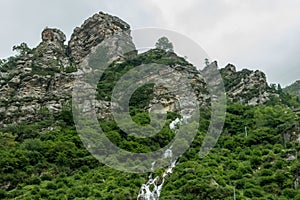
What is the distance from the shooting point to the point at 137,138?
44.6m

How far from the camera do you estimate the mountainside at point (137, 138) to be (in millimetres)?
30984

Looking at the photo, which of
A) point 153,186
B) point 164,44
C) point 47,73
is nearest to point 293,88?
point 164,44

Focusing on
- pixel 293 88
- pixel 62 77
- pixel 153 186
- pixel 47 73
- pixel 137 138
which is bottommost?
pixel 153 186

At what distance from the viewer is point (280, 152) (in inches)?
1474

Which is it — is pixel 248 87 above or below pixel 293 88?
below

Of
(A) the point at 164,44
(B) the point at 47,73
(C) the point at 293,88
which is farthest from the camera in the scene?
(C) the point at 293,88

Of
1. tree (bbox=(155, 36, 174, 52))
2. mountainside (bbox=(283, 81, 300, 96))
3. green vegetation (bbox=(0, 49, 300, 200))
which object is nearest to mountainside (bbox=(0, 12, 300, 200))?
green vegetation (bbox=(0, 49, 300, 200))

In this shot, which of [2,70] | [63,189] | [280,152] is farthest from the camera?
[2,70]

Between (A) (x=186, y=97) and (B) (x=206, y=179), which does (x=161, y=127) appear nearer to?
(A) (x=186, y=97)

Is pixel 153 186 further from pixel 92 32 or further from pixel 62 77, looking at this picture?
pixel 92 32

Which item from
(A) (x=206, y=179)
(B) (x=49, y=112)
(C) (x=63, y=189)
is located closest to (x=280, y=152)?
(A) (x=206, y=179)

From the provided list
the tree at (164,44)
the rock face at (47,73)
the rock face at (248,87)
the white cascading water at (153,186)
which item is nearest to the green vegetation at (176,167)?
the white cascading water at (153,186)

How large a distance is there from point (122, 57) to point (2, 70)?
69.9 feet

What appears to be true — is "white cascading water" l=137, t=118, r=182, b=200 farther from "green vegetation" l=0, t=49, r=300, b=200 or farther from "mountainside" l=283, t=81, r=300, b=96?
"mountainside" l=283, t=81, r=300, b=96
